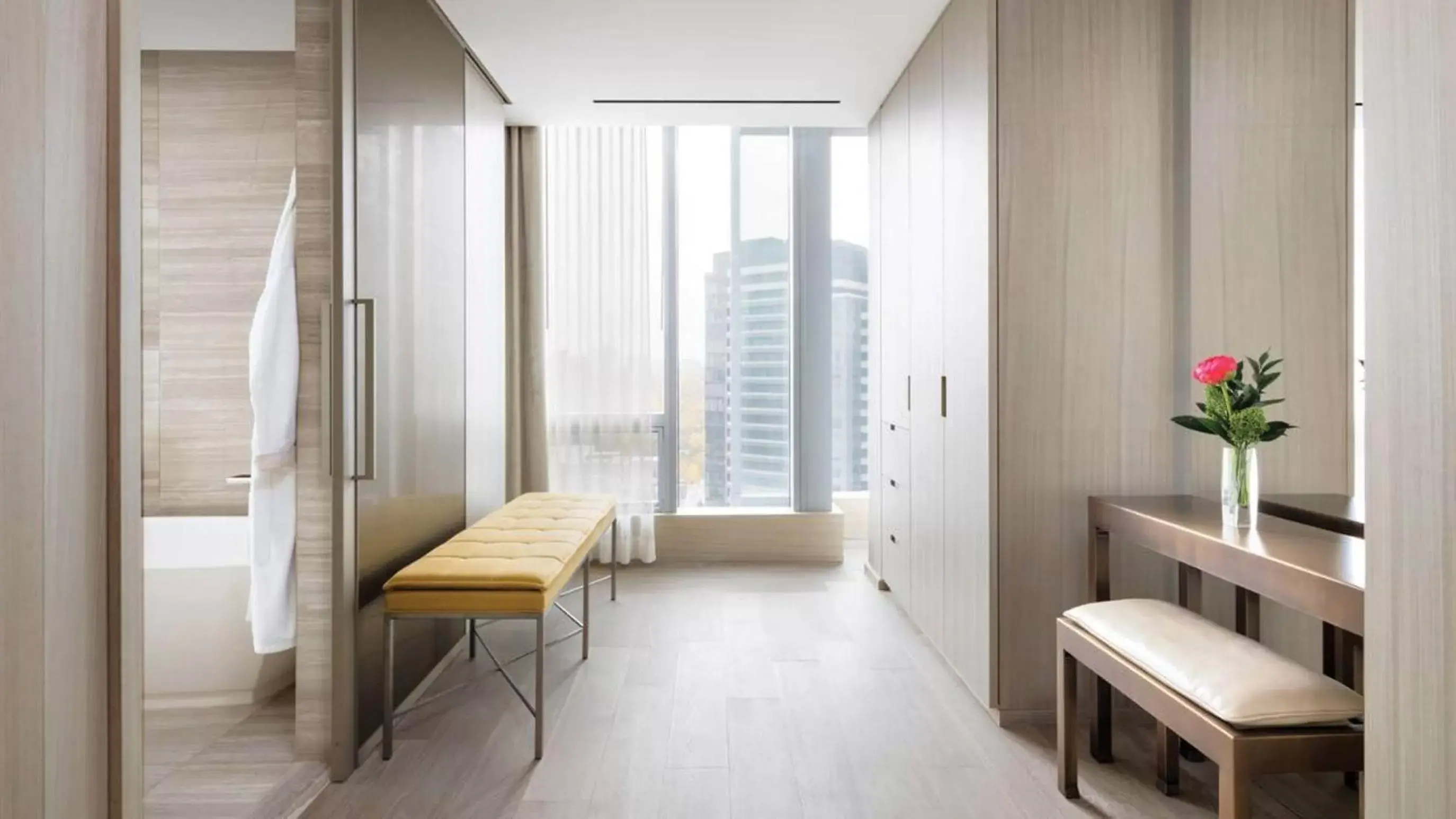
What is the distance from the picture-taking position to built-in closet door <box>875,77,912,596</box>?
3.71 meters

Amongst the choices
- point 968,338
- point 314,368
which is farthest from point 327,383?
point 968,338

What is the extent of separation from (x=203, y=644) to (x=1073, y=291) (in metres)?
3.06

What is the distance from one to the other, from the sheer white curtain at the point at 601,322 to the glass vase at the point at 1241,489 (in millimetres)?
3218

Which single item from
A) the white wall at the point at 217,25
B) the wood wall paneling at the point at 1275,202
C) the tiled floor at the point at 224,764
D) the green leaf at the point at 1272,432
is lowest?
the tiled floor at the point at 224,764

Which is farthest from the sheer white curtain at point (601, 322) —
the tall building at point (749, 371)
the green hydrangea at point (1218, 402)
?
the green hydrangea at point (1218, 402)

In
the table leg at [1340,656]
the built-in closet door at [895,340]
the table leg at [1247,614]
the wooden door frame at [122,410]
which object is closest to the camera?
the wooden door frame at [122,410]

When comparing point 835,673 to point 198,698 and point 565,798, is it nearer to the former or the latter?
point 565,798

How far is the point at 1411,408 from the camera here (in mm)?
938

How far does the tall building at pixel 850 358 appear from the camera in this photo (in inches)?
203

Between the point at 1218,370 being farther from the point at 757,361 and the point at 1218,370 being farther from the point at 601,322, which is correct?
the point at 601,322

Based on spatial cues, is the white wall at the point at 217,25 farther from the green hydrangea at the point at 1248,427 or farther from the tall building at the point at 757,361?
the green hydrangea at the point at 1248,427

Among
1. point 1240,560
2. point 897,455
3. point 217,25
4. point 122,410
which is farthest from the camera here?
point 897,455

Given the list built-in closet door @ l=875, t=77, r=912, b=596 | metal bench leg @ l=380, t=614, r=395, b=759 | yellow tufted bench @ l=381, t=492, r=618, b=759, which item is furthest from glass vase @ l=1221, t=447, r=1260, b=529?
metal bench leg @ l=380, t=614, r=395, b=759

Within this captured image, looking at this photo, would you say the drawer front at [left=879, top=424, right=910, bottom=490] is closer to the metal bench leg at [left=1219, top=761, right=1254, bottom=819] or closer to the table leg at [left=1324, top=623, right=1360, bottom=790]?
the table leg at [left=1324, top=623, right=1360, bottom=790]
